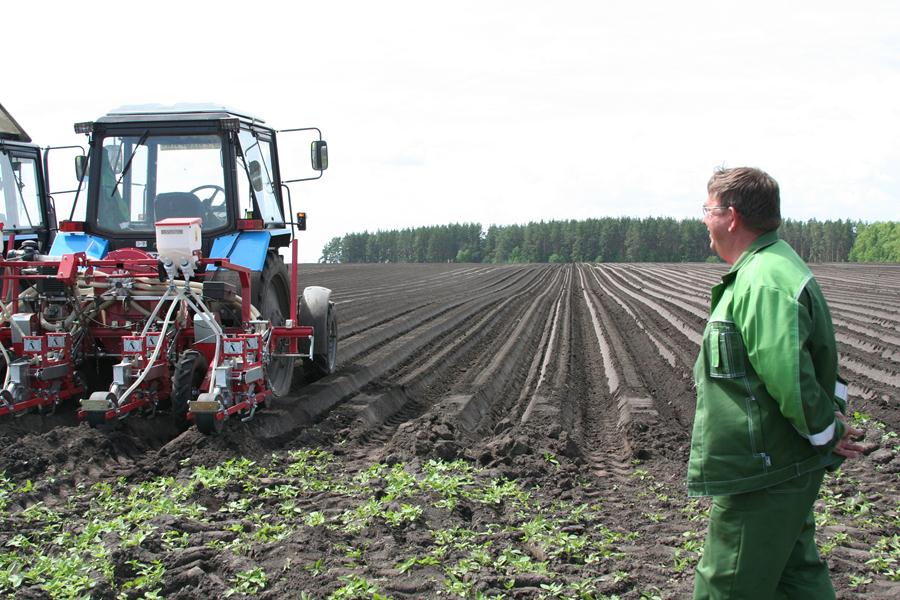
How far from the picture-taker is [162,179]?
8.22 meters

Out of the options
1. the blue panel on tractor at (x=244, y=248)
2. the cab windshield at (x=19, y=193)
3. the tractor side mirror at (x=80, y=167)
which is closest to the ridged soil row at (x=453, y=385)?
the blue panel on tractor at (x=244, y=248)

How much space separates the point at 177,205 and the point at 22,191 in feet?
11.8

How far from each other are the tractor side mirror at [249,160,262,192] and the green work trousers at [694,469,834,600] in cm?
660

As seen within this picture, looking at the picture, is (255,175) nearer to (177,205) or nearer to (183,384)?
(177,205)

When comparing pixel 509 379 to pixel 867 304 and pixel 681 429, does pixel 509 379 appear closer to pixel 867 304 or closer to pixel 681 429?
pixel 681 429

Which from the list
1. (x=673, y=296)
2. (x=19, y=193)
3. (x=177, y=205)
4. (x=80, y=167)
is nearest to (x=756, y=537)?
(x=177, y=205)

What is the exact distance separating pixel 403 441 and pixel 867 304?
15.5 m

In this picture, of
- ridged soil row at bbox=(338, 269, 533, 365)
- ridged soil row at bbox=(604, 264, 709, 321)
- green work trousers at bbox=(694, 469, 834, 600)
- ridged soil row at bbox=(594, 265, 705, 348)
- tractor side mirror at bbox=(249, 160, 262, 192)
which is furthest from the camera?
ridged soil row at bbox=(604, 264, 709, 321)

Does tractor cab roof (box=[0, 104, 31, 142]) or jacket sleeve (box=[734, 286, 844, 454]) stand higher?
tractor cab roof (box=[0, 104, 31, 142])

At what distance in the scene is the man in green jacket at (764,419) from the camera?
259 centimetres

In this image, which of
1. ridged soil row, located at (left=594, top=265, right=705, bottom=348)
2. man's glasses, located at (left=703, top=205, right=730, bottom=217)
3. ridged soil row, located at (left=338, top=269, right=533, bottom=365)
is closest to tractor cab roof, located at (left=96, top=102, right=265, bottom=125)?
ridged soil row, located at (left=338, top=269, right=533, bottom=365)

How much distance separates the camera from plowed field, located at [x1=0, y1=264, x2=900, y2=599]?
13.3ft

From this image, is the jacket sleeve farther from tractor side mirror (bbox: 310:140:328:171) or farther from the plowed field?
tractor side mirror (bbox: 310:140:328:171)

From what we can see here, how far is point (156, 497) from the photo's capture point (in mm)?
5359
